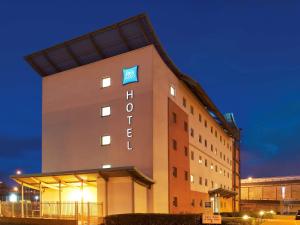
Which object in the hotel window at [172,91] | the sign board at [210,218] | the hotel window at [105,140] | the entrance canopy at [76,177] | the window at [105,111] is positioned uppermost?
the hotel window at [172,91]

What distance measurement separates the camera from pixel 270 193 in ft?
338

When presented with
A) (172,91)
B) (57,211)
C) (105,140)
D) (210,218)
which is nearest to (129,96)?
(105,140)

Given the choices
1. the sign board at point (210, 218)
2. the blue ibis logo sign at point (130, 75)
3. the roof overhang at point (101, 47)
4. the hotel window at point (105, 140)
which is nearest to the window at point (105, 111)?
the hotel window at point (105, 140)

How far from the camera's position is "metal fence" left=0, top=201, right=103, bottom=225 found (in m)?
30.3

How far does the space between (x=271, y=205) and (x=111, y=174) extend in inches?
2961

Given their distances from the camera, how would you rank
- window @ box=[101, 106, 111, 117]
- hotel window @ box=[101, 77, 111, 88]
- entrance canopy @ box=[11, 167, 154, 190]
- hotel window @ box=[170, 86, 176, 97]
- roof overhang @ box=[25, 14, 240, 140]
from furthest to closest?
hotel window @ box=[170, 86, 176, 97]
hotel window @ box=[101, 77, 111, 88]
window @ box=[101, 106, 111, 117]
roof overhang @ box=[25, 14, 240, 140]
entrance canopy @ box=[11, 167, 154, 190]

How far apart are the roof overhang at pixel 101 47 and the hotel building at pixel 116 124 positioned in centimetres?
9

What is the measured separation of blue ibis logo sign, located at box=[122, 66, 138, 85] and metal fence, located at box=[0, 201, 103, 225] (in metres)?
11.4

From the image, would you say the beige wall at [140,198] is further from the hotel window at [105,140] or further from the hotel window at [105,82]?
the hotel window at [105,82]

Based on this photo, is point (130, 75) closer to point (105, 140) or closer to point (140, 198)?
point (105, 140)

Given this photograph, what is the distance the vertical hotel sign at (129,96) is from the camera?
1403 inches

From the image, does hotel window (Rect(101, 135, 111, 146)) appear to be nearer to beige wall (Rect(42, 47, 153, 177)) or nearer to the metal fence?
beige wall (Rect(42, 47, 153, 177))

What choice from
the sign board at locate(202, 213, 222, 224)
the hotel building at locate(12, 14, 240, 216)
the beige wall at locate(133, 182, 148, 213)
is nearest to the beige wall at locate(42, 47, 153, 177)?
the hotel building at locate(12, 14, 240, 216)

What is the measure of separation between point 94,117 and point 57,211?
9.95 metres
